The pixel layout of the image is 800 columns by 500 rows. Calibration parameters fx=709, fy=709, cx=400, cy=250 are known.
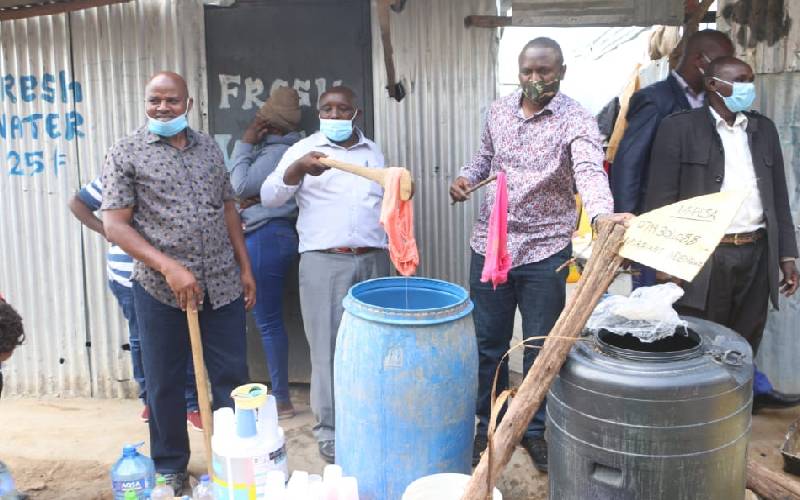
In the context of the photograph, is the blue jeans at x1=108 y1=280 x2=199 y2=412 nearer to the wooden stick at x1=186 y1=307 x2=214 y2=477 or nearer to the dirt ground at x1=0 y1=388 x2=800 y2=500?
the dirt ground at x1=0 y1=388 x2=800 y2=500

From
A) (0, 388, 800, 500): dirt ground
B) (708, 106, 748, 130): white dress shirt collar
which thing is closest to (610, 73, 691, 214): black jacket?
(708, 106, 748, 130): white dress shirt collar

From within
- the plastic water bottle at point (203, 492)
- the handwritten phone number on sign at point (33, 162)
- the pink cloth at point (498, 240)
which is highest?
the handwritten phone number on sign at point (33, 162)

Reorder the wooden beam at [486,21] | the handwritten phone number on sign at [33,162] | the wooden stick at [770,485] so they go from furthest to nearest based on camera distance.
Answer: the handwritten phone number on sign at [33,162] < the wooden beam at [486,21] < the wooden stick at [770,485]

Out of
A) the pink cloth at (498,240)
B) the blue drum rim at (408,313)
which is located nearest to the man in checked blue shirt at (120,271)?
the blue drum rim at (408,313)

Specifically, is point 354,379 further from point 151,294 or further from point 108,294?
point 108,294

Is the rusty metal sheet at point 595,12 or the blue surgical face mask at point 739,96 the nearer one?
the blue surgical face mask at point 739,96

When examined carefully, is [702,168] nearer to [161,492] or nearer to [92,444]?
[161,492]

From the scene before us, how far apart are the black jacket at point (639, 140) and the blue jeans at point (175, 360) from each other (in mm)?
2102

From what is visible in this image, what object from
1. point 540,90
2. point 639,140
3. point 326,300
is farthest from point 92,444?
point 639,140

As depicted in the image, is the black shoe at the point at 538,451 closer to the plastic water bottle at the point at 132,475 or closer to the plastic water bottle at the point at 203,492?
the plastic water bottle at the point at 203,492

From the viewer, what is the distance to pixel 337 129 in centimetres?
370

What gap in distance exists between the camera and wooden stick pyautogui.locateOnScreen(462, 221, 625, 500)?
236 centimetres

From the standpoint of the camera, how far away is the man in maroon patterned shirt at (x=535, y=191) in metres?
3.40

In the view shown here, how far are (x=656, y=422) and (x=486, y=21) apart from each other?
2.79 metres
